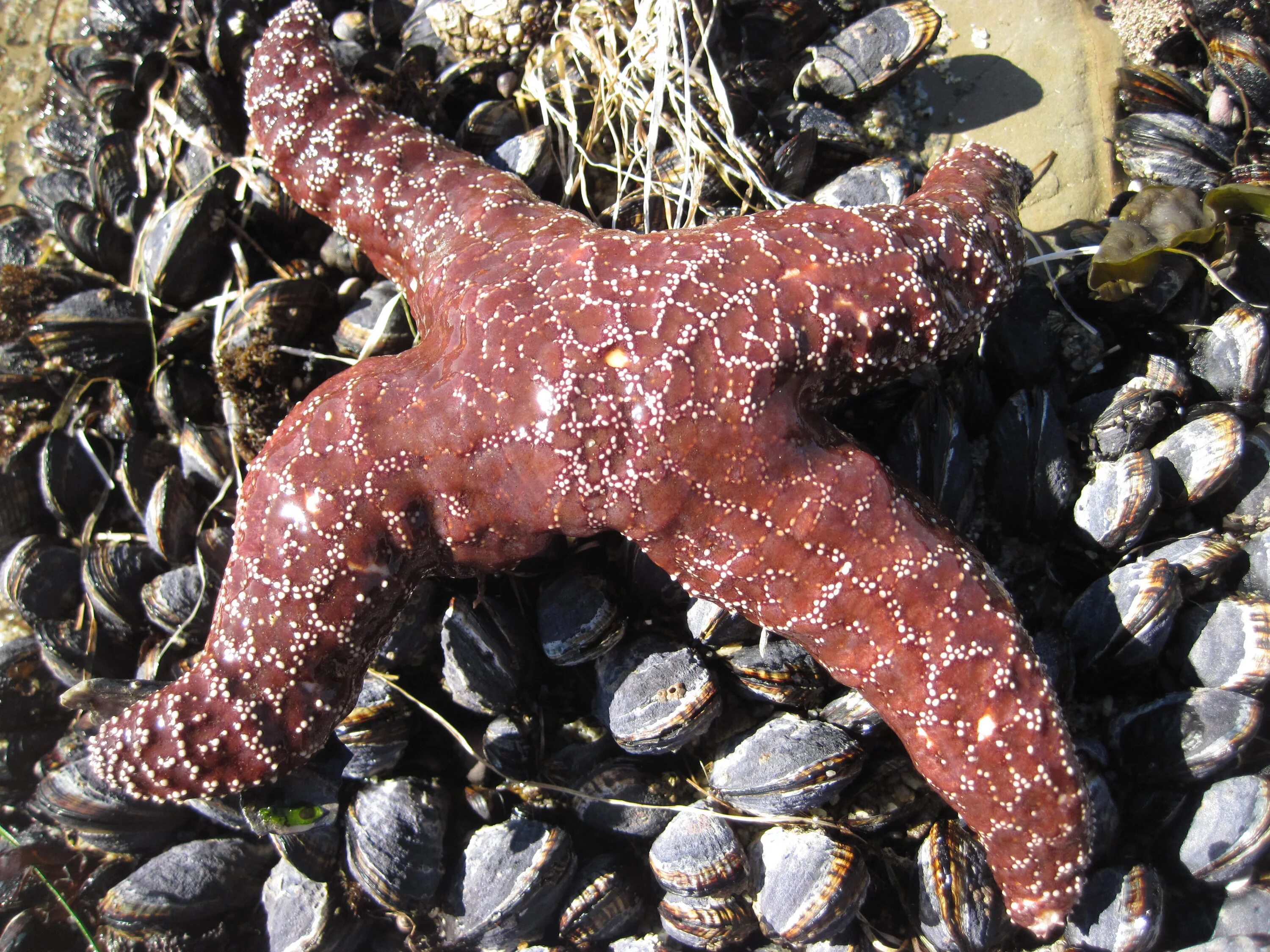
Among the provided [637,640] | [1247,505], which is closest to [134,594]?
[637,640]

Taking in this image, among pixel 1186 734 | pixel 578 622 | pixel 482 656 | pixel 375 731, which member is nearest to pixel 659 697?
pixel 578 622

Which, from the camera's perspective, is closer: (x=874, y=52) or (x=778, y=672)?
(x=778, y=672)

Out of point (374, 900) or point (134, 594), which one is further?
point (134, 594)

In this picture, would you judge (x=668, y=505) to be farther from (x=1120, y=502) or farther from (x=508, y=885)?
(x=1120, y=502)

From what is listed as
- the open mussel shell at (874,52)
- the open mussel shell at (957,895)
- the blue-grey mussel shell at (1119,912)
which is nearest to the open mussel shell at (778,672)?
the open mussel shell at (957,895)

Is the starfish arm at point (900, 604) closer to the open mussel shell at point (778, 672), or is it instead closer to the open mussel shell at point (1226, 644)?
the open mussel shell at point (778, 672)

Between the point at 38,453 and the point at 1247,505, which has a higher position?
the point at 38,453

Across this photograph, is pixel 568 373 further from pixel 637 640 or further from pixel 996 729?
→ pixel 996 729
